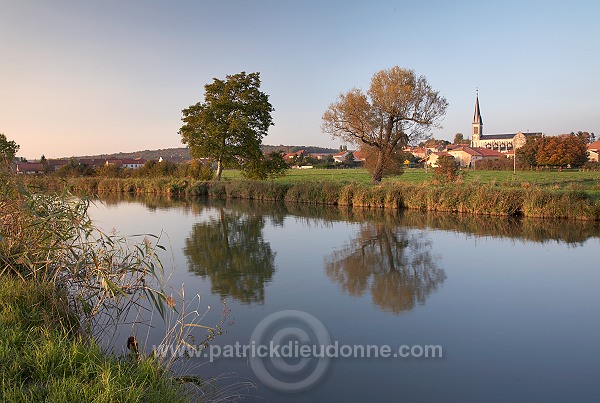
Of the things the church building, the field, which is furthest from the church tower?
the field

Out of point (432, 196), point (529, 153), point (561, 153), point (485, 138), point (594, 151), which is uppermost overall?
point (485, 138)

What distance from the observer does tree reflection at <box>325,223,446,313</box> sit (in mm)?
6745

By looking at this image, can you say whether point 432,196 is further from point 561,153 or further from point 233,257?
point 561,153

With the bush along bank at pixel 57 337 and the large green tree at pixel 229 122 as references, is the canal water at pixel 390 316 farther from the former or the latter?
the large green tree at pixel 229 122

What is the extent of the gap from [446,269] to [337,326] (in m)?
3.88

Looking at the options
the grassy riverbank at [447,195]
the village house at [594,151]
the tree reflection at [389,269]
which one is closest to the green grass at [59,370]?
the tree reflection at [389,269]

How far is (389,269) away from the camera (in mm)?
8398

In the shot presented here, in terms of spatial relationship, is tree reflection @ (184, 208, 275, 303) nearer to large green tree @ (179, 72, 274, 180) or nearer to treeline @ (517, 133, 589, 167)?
large green tree @ (179, 72, 274, 180)

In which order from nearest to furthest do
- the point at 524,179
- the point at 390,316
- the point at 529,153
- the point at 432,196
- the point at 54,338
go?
the point at 54,338, the point at 390,316, the point at 432,196, the point at 524,179, the point at 529,153

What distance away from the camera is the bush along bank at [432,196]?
1499cm

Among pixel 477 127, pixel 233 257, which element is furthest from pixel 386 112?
pixel 477 127

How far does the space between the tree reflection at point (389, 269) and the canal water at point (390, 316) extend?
38 millimetres

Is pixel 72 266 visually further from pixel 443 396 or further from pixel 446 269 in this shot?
pixel 446 269

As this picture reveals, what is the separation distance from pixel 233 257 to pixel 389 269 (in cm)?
337
